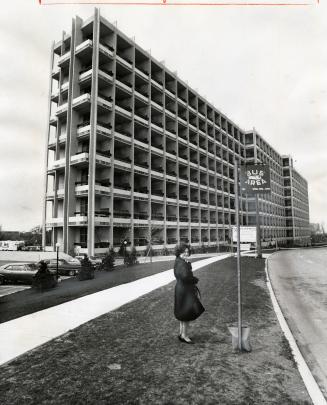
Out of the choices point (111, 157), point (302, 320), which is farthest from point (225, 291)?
point (111, 157)

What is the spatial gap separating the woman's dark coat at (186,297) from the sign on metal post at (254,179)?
2028mm

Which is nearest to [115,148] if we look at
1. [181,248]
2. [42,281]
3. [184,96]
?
[184,96]

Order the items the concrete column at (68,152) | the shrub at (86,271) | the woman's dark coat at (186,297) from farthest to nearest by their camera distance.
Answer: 1. the concrete column at (68,152)
2. the shrub at (86,271)
3. the woman's dark coat at (186,297)

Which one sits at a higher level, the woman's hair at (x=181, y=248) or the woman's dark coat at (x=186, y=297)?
the woman's hair at (x=181, y=248)

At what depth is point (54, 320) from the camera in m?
7.69

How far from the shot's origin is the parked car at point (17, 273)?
17.8 metres

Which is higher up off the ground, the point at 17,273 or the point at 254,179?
the point at 254,179

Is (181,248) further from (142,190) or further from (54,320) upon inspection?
(142,190)

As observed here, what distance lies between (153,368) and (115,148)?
34.5 m

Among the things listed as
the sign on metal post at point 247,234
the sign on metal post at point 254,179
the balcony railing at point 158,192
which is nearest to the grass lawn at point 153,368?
the sign on metal post at point 247,234

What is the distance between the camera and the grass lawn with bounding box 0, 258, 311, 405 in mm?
3979

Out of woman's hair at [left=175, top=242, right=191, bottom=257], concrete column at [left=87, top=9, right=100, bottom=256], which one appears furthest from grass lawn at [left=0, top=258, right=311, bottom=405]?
concrete column at [left=87, top=9, right=100, bottom=256]

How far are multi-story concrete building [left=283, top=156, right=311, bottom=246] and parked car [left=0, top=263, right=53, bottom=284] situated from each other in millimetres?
87273

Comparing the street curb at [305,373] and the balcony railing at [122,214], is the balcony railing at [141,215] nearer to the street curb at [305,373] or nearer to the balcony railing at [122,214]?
the balcony railing at [122,214]
